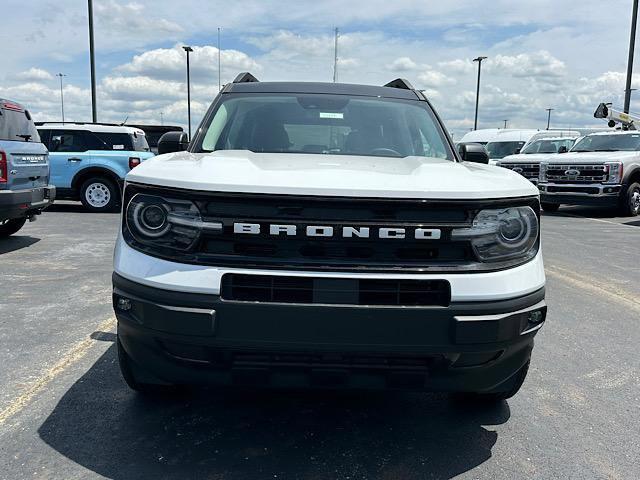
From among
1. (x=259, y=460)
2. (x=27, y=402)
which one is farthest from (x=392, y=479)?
(x=27, y=402)

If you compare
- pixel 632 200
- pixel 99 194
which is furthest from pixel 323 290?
pixel 632 200

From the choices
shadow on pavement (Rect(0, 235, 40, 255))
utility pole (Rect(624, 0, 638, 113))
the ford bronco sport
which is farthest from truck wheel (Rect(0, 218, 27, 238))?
utility pole (Rect(624, 0, 638, 113))

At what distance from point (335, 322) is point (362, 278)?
0.19 metres

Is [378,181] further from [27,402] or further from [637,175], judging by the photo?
[637,175]

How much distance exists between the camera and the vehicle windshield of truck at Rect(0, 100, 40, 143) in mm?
7391

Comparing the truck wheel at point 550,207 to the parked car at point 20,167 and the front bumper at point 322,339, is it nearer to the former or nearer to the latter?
the parked car at point 20,167

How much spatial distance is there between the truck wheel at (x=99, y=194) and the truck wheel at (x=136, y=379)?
10743 mm

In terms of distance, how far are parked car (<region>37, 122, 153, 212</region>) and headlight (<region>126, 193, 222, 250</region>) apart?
1095 centimetres

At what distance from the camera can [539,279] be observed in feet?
8.04

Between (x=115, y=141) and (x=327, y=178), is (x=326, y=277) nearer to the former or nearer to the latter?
(x=327, y=178)

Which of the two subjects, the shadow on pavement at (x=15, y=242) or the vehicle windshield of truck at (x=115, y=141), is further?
the vehicle windshield of truck at (x=115, y=141)

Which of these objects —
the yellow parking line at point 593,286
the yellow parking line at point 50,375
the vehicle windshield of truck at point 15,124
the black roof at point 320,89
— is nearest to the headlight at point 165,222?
the yellow parking line at point 50,375

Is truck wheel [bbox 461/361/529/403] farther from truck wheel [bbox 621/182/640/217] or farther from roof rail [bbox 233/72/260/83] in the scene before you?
truck wheel [bbox 621/182/640/217]

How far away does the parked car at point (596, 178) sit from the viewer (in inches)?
535
